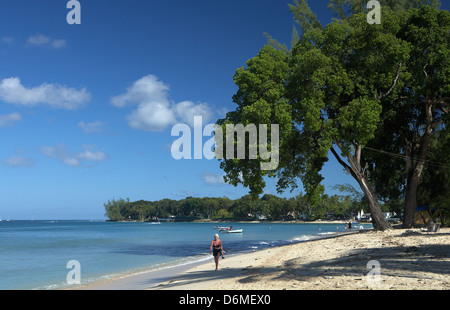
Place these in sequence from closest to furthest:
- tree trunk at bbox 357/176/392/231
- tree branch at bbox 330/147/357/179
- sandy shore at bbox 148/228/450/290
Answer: sandy shore at bbox 148/228/450/290 → tree trunk at bbox 357/176/392/231 → tree branch at bbox 330/147/357/179

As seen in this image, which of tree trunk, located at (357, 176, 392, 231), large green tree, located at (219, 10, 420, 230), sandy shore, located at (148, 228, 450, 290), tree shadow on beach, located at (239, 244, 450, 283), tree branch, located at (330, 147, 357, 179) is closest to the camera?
sandy shore, located at (148, 228, 450, 290)

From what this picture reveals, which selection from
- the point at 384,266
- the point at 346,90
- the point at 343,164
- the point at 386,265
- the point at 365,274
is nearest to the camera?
the point at 365,274

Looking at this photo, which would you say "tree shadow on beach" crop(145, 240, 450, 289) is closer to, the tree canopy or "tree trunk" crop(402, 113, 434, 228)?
the tree canopy

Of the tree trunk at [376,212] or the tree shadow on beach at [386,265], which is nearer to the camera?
the tree shadow on beach at [386,265]

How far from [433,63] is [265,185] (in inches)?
519

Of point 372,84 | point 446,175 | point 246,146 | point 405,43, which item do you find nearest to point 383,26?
point 405,43

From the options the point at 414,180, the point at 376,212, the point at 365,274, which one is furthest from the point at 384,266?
the point at 414,180

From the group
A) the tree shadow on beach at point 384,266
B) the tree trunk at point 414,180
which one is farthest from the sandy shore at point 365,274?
the tree trunk at point 414,180

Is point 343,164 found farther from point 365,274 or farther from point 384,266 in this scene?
point 365,274

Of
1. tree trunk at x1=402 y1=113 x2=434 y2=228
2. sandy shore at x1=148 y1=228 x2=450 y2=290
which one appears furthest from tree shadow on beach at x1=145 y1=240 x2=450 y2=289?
tree trunk at x1=402 y1=113 x2=434 y2=228

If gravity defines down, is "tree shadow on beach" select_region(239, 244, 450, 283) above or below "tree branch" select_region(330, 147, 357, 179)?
below

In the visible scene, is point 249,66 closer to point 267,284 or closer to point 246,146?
point 246,146

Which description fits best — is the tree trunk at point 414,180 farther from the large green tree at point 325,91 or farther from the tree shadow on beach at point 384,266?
the tree shadow on beach at point 384,266

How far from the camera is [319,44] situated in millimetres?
25906
